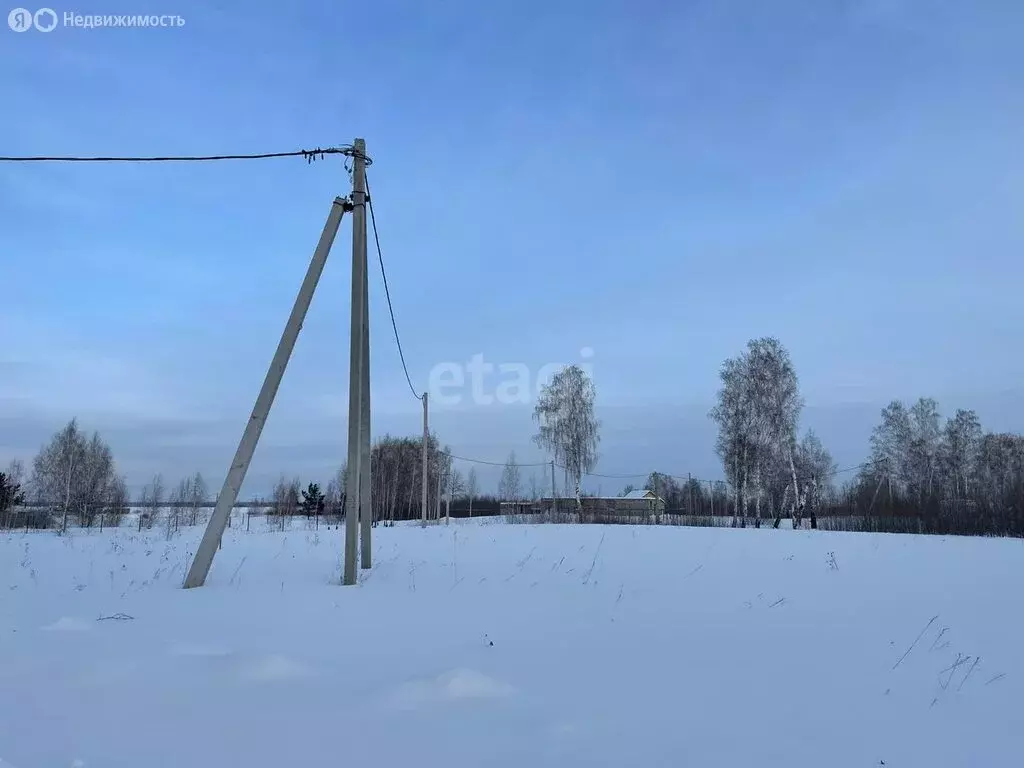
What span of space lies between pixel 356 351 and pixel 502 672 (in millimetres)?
4236

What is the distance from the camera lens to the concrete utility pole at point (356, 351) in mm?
6367

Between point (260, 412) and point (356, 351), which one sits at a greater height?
point (356, 351)

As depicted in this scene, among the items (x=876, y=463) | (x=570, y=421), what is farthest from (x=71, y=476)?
(x=876, y=463)

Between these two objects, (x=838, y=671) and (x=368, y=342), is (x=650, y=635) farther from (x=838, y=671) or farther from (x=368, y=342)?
(x=368, y=342)

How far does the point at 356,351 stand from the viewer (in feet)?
21.8

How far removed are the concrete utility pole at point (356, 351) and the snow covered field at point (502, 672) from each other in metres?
0.74

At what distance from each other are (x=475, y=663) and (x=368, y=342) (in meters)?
4.52

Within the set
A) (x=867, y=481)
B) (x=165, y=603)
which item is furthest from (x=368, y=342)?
(x=867, y=481)

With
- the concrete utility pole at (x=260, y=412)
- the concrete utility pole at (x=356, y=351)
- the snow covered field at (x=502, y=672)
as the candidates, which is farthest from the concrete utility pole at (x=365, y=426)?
the snow covered field at (x=502, y=672)

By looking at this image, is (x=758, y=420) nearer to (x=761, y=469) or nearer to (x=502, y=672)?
(x=761, y=469)

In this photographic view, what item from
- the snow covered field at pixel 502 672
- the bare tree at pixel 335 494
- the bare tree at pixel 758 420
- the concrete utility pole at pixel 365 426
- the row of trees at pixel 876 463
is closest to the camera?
the snow covered field at pixel 502 672

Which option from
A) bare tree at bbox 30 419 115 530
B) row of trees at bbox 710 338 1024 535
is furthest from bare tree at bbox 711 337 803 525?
bare tree at bbox 30 419 115 530

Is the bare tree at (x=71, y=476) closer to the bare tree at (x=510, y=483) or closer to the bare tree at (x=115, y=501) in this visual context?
the bare tree at (x=115, y=501)

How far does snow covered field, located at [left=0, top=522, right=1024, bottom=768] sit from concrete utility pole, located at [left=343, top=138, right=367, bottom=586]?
0.74 meters
